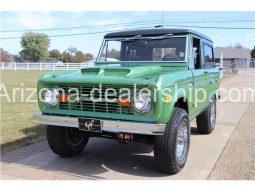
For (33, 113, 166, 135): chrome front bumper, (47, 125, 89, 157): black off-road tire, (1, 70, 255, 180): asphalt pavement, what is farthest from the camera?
(47, 125, 89, 157): black off-road tire

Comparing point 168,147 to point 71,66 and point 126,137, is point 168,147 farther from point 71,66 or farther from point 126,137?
point 71,66

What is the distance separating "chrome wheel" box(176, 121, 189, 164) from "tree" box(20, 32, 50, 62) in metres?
86.1

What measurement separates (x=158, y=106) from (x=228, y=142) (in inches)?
113

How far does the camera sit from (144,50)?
591cm

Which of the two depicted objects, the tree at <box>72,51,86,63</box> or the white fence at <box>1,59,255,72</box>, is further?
the tree at <box>72,51,86,63</box>

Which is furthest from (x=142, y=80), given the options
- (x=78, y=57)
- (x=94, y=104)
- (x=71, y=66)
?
(x=78, y=57)

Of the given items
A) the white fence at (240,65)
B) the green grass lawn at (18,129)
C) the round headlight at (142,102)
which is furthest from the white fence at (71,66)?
the round headlight at (142,102)

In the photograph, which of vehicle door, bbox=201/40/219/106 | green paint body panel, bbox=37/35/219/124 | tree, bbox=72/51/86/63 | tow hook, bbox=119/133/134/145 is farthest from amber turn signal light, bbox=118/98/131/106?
tree, bbox=72/51/86/63

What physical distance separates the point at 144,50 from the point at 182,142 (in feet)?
5.85

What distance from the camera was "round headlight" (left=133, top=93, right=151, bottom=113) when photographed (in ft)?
14.0

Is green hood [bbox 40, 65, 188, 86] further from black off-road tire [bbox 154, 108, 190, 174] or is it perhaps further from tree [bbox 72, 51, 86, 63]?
tree [bbox 72, 51, 86, 63]

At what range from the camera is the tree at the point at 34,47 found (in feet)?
287

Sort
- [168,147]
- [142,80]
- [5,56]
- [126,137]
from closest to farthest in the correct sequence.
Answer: [142,80]
[168,147]
[126,137]
[5,56]

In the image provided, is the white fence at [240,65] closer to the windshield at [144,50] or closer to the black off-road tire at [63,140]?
the windshield at [144,50]
